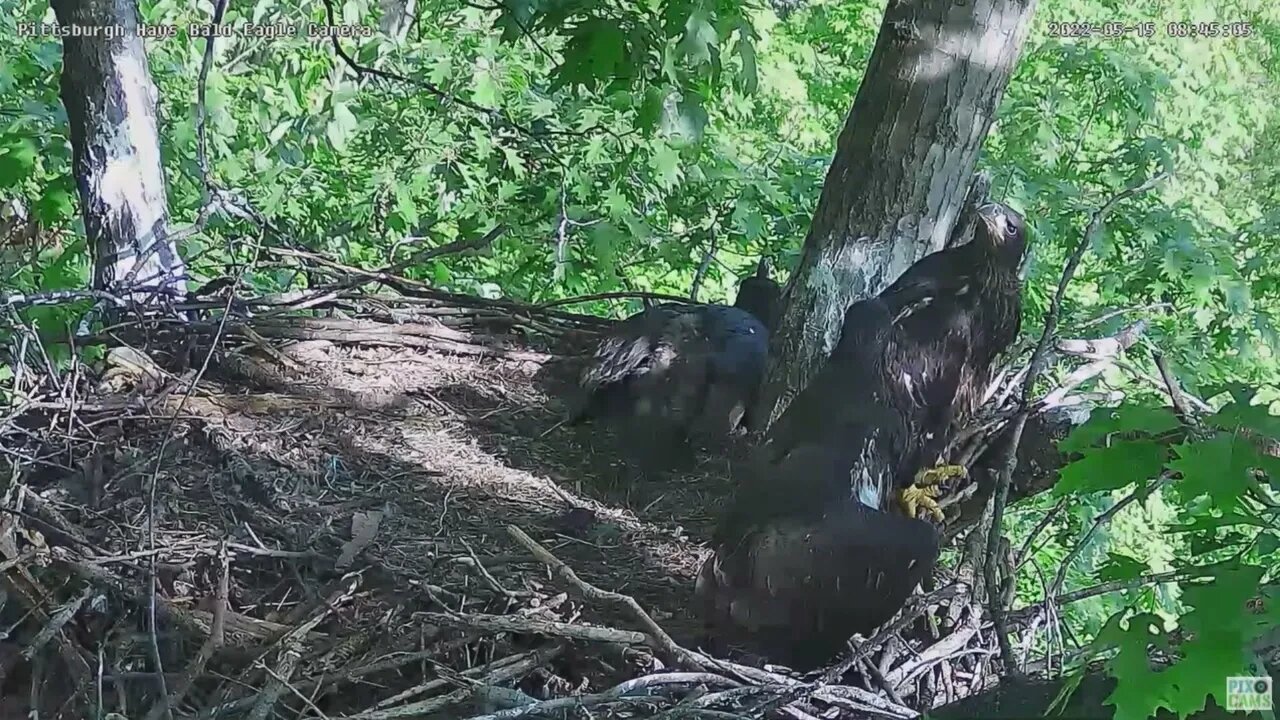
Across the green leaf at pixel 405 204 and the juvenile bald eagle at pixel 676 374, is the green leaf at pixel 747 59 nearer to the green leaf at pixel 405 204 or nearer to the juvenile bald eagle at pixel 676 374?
the juvenile bald eagle at pixel 676 374

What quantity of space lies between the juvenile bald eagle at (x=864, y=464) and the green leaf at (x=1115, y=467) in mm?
922

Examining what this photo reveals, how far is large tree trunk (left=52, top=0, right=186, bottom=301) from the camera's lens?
3117 millimetres

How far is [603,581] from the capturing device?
251 cm

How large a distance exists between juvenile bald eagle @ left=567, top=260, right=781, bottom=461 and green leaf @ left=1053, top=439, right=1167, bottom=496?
1837 mm

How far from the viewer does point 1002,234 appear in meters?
2.71

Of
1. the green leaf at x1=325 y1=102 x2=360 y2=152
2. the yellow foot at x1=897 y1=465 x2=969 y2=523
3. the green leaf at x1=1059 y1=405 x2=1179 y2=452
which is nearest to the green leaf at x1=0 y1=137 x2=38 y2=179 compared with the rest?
the green leaf at x1=325 y1=102 x2=360 y2=152

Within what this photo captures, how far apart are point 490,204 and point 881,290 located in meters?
2.31

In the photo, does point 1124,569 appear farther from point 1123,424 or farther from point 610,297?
point 610,297

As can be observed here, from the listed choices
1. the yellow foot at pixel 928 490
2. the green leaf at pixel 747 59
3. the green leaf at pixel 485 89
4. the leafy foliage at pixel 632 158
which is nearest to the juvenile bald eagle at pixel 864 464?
the yellow foot at pixel 928 490

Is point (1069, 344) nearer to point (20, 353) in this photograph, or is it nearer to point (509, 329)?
point (509, 329)

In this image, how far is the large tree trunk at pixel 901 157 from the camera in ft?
8.86

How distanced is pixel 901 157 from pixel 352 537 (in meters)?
1.58

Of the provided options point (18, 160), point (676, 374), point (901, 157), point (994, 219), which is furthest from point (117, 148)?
point (994, 219)

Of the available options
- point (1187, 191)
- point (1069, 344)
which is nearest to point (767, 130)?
point (1187, 191)
